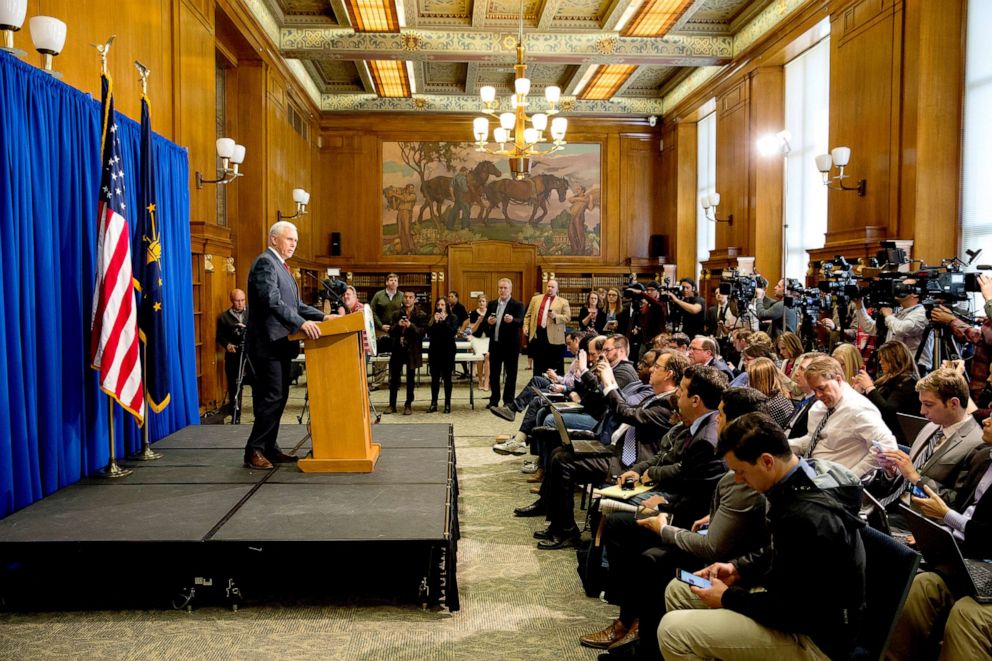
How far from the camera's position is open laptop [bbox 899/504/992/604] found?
2301 mm

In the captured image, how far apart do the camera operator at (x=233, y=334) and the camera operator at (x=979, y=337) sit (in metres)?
6.49

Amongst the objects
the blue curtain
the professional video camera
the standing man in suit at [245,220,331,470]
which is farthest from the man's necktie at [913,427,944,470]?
the professional video camera

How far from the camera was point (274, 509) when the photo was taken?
12.4 ft

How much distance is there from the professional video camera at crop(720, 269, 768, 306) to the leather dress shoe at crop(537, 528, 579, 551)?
185 inches

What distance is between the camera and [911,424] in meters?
3.83

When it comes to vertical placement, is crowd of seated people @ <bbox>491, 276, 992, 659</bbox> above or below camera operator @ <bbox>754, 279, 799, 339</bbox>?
below

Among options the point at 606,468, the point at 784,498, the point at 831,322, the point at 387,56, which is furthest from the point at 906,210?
the point at 387,56

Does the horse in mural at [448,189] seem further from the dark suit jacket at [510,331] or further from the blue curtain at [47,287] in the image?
the blue curtain at [47,287]

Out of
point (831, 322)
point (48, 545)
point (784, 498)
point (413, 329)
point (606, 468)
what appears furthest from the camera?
point (413, 329)

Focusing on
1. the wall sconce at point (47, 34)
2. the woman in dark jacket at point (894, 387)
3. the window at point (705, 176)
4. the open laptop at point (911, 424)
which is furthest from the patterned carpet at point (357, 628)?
the window at point (705, 176)

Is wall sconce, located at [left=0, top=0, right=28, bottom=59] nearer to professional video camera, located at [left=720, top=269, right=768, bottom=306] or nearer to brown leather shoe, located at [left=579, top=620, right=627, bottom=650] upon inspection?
brown leather shoe, located at [left=579, top=620, right=627, bottom=650]

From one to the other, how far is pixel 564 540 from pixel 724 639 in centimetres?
226

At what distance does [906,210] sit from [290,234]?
6105mm

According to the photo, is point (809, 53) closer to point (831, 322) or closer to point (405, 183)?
point (831, 322)
